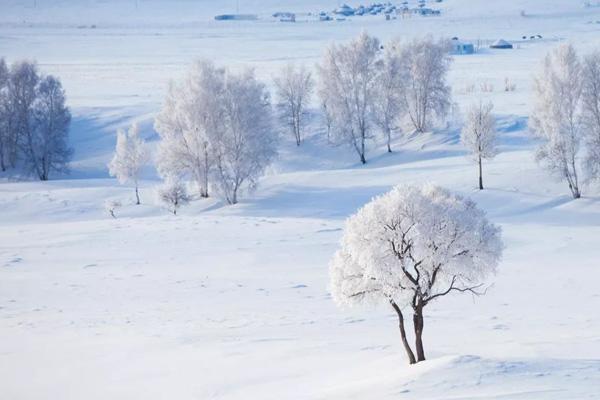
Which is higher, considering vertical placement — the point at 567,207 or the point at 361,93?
the point at 361,93

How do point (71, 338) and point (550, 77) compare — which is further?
point (550, 77)

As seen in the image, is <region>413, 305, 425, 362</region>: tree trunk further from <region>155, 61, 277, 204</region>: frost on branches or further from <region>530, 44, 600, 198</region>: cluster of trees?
<region>155, 61, 277, 204</region>: frost on branches

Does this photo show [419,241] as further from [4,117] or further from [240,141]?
[4,117]

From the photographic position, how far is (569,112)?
43156 millimetres

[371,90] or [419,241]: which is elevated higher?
[371,90]

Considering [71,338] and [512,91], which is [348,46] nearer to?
[512,91]

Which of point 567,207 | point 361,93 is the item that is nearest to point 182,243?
point 567,207

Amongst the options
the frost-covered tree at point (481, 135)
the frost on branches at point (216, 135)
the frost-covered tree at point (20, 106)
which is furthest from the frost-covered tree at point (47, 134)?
the frost-covered tree at point (481, 135)

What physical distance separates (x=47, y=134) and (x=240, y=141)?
19271mm

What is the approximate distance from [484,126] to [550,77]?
429cm

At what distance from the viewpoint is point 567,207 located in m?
41.2

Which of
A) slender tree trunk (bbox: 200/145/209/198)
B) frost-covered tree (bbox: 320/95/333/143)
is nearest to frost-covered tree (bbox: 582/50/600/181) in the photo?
slender tree trunk (bbox: 200/145/209/198)

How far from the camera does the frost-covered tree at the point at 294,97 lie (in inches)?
2530

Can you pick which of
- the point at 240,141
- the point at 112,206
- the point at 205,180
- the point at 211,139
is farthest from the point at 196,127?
the point at 112,206
